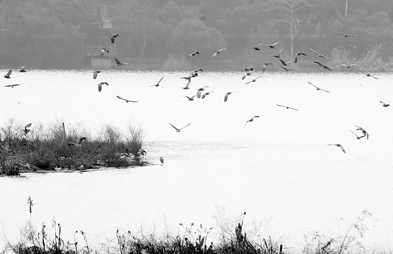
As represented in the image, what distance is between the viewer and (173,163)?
35969 mm

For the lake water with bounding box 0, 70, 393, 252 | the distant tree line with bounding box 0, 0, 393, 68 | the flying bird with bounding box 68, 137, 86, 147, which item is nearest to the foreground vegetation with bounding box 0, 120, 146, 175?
the flying bird with bounding box 68, 137, 86, 147

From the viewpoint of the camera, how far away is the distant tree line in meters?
139

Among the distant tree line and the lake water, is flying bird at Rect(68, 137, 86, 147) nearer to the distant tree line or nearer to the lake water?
the lake water

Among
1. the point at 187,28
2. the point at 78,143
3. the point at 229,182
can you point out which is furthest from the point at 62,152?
the point at 187,28

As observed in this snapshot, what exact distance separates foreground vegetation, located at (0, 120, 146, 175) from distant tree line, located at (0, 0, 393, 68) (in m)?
105

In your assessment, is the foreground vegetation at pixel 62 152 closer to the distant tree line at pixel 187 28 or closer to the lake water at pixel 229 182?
the lake water at pixel 229 182

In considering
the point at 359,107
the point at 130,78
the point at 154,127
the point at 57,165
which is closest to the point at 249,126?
the point at 154,127

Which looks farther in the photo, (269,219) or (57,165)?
(57,165)

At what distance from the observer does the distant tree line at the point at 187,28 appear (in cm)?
13888

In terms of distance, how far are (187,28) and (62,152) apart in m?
113

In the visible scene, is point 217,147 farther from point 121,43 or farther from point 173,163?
point 121,43

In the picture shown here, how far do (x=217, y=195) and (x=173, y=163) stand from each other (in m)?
6.36

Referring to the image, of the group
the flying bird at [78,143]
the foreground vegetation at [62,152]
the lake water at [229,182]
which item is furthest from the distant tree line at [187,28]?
the flying bird at [78,143]

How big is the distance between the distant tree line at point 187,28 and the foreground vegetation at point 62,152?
10519 cm
